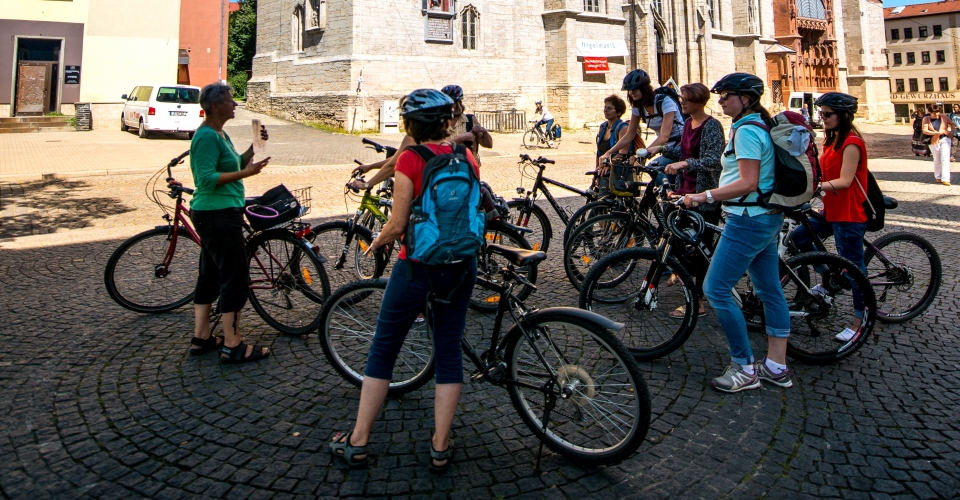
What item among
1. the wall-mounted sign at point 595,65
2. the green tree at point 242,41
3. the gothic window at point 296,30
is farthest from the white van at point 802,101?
the green tree at point 242,41

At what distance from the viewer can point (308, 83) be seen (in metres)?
29.4

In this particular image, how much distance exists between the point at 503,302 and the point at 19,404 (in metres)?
2.89

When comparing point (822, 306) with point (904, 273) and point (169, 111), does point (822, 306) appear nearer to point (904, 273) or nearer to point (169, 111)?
point (904, 273)

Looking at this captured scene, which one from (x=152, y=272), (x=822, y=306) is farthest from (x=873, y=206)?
(x=152, y=272)

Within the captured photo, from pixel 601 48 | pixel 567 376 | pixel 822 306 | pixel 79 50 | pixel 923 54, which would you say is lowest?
A: pixel 567 376

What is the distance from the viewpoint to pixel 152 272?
5.67 meters

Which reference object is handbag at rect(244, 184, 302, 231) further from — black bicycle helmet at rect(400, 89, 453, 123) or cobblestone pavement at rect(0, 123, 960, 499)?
black bicycle helmet at rect(400, 89, 453, 123)

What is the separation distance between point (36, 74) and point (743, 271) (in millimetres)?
30947

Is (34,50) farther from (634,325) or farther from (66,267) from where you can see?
(634,325)

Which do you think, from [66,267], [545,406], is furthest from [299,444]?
[66,267]

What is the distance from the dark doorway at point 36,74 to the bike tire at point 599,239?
93.2 ft

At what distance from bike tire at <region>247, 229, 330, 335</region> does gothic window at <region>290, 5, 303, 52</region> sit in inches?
1064

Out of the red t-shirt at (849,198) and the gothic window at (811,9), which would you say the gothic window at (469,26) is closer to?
the red t-shirt at (849,198)

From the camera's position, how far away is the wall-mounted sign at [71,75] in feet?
91.2
